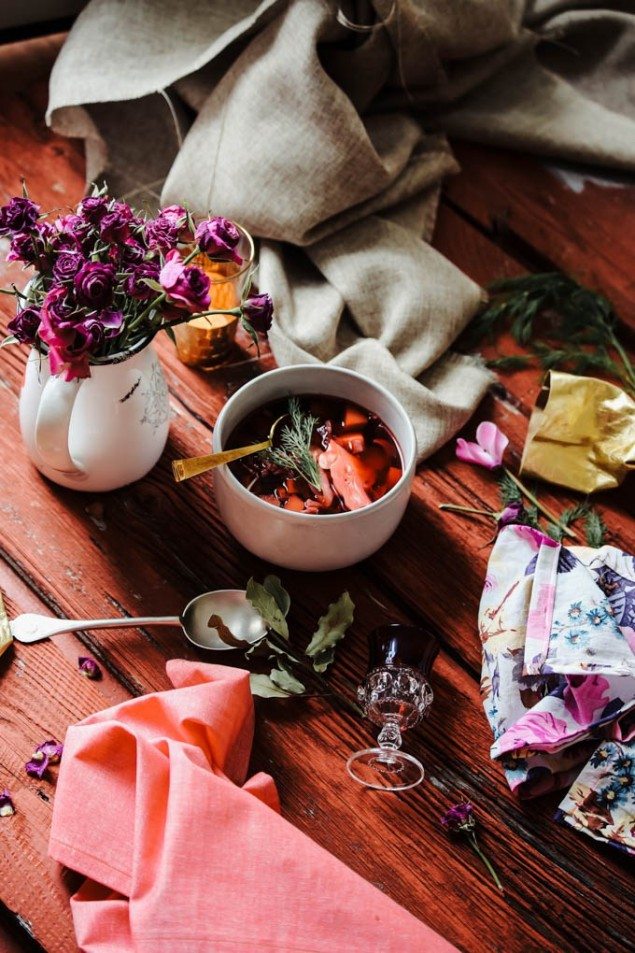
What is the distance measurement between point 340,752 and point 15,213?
0.57 meters

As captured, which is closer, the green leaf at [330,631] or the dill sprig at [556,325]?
the green leaf at [330,631]

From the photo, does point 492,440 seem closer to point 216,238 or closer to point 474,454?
point 474,454

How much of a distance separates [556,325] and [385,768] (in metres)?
0.64

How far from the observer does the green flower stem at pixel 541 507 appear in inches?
45.1

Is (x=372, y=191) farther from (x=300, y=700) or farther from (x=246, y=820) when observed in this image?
(x=246, y=820)

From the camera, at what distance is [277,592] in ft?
3.35

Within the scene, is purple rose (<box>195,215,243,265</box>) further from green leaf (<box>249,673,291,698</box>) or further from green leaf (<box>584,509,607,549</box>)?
green leaf (<box>584,509,607,549</box>)

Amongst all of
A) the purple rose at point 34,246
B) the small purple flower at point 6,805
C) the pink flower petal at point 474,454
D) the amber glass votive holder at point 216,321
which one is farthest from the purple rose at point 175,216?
the small purple flower at point 6,805

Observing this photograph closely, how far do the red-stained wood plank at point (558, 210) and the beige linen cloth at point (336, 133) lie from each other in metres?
0.03

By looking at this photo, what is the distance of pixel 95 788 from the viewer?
34.8 inches

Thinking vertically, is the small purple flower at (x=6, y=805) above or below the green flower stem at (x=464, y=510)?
above

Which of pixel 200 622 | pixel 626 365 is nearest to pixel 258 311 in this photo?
pixel 200 622

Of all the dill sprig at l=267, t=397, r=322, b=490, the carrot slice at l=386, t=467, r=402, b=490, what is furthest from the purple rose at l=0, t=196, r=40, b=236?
the carrot slice at l=386, t=467, r=402, b=490

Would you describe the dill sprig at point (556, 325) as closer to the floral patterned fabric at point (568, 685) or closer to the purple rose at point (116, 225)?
the floral patterned fabric at point (568, 685)
